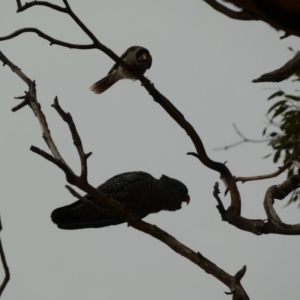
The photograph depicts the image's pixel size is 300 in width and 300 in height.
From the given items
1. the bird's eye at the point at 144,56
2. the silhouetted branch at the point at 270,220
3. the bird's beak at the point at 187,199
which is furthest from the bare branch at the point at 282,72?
the bird's eye at the point at 144,56

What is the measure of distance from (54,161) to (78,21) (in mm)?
695

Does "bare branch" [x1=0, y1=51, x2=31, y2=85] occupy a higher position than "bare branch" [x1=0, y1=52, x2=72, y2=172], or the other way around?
"bare branch" [x1=0, y1=51, x2=31, y2=85]

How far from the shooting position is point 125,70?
586cm

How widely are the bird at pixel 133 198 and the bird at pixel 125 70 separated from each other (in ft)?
4.27

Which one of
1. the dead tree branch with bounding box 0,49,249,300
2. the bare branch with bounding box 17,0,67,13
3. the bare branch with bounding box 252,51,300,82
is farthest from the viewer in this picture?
the bare branch with bounding box 17,0,67,13

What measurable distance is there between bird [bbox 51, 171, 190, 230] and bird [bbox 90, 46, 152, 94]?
130 cm

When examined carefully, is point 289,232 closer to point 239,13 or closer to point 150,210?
point 239,13

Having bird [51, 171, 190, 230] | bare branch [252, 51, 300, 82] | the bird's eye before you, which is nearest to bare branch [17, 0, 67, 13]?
bare branch [252, 51, 300, 82]

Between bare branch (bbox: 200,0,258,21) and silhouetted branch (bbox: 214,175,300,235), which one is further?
silhouetted branch (bbox: 214,175,300,235)

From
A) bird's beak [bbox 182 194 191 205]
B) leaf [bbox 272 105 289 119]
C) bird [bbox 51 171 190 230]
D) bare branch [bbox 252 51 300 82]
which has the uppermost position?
leaf [bbox 272 105 289 119]

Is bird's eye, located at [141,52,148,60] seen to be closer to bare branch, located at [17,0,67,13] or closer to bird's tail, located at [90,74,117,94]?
bird's tail, located at [90,74,117,94]

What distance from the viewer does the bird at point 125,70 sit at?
19.3 ft

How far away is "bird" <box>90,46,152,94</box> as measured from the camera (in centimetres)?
588

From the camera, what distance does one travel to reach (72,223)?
4.26 metres
